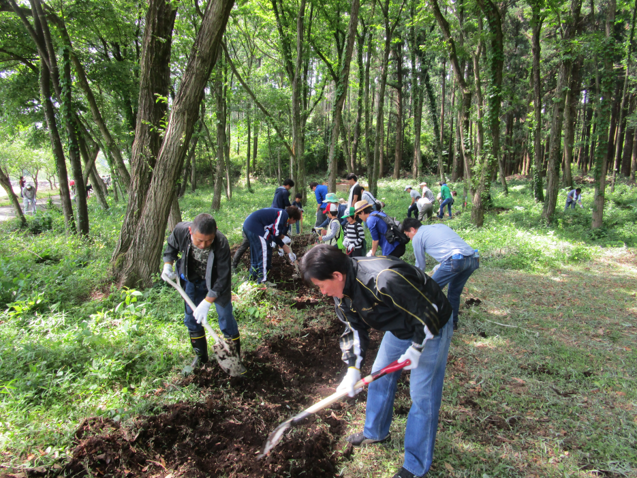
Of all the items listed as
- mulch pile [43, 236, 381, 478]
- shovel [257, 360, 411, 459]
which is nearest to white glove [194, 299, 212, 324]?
mulch pile [43, 236, 381, 478]

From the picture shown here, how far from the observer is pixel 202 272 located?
330cm

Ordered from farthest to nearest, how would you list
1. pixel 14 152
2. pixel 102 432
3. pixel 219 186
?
pixel 14 152 → pixel 219 186 → pixel 102 432

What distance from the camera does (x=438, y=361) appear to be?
2121 mm

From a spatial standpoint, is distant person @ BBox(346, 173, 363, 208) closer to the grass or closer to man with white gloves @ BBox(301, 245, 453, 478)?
the grass

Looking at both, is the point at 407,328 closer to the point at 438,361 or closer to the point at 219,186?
the point at 438,361

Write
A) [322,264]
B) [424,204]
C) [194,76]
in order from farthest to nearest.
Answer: [424,204]
[194,76]
[322,264]

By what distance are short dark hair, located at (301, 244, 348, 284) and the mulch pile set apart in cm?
156

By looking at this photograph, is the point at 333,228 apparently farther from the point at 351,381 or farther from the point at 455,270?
the point at 351,381

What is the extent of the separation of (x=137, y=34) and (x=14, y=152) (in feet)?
95.0

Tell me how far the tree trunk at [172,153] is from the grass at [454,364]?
492 mm

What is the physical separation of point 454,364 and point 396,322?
2.15 m

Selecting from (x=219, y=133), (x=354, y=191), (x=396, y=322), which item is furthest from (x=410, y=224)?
(x=219, y=133)

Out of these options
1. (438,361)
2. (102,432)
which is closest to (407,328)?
(438,361)

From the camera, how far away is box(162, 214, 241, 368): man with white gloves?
2986 mm
